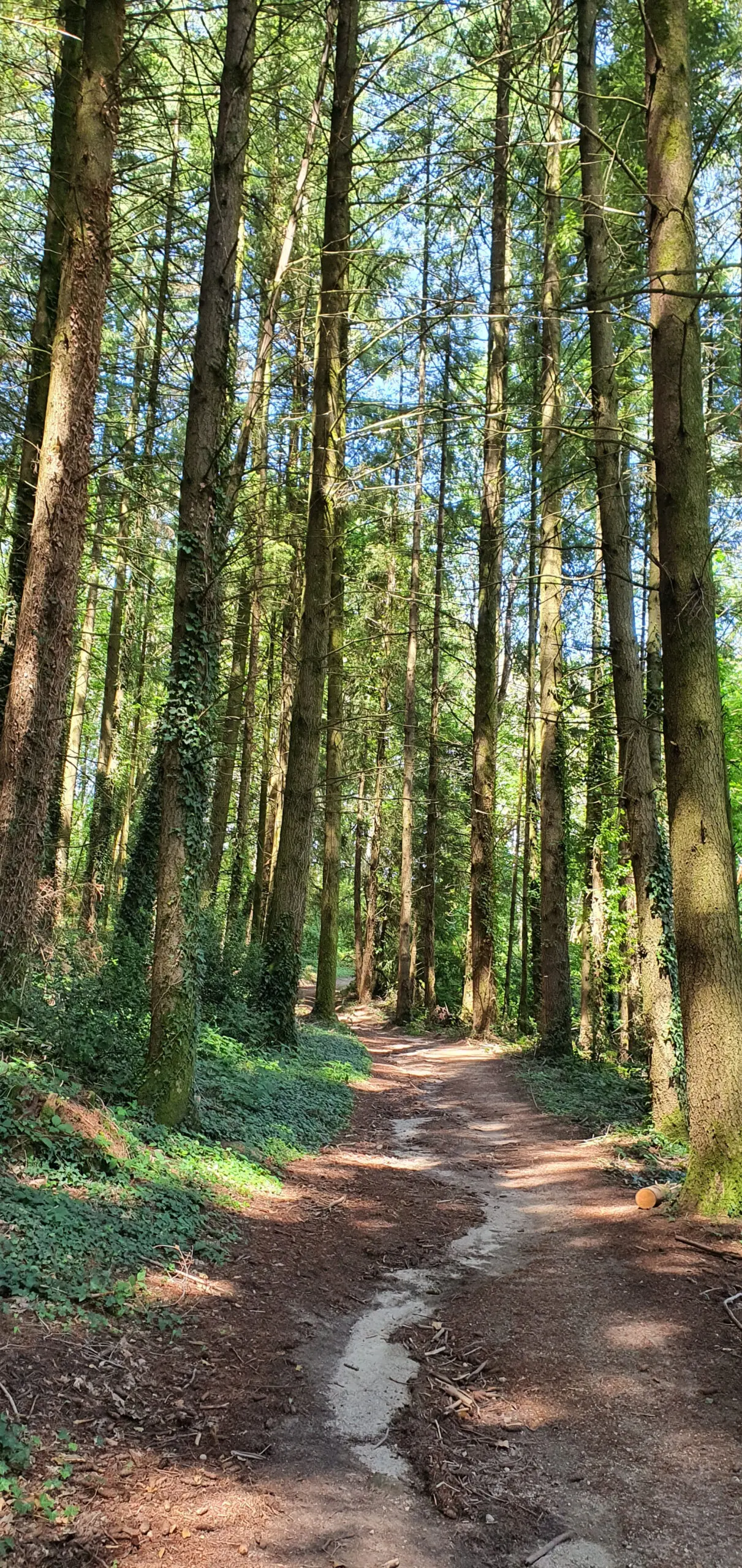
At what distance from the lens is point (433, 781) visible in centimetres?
2356

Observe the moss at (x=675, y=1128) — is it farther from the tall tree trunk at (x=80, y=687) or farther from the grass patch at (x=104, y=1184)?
the tall tree trunk at (x=80, y=687)

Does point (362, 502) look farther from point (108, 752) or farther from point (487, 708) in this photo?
point (108, 752)

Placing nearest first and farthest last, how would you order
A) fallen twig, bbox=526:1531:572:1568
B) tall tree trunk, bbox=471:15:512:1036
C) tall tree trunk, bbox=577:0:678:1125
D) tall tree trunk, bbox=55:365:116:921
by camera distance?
fallen twig, bbox=526:1531:572:1568 < tall tree trunk, bbox=577:0:678:1125 < tall tree trunk, bbox=55:365:116:921 < tall tree trunk, bbox=471:15:512:1036

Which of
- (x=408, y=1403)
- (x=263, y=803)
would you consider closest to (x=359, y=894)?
(x=263, y=803)

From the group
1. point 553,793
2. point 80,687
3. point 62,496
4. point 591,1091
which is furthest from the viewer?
point 80,687

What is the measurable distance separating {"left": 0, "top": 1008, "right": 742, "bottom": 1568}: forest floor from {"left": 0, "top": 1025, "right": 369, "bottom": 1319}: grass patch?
0.21 metres

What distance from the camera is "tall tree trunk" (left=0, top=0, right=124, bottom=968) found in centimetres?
638

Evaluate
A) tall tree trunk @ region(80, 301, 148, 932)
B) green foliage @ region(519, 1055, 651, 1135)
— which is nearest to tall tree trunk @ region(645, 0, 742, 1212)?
green foliage @ region(519, 1055, 651, 1135)

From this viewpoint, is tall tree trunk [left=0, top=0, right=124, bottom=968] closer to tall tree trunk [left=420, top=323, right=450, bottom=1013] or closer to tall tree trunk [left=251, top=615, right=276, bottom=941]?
tall tree trunk [left=251, top=615, right=276, bottom=941]

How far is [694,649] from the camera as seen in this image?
6.10 metres

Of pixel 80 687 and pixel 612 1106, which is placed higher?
pixel 80 687

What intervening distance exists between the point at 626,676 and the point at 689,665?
3.72 metres

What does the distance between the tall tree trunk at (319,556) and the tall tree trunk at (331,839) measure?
4.07m

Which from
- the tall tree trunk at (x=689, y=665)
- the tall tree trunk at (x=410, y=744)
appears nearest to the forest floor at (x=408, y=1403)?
the tall tree trunk at (x=689, y=665)
